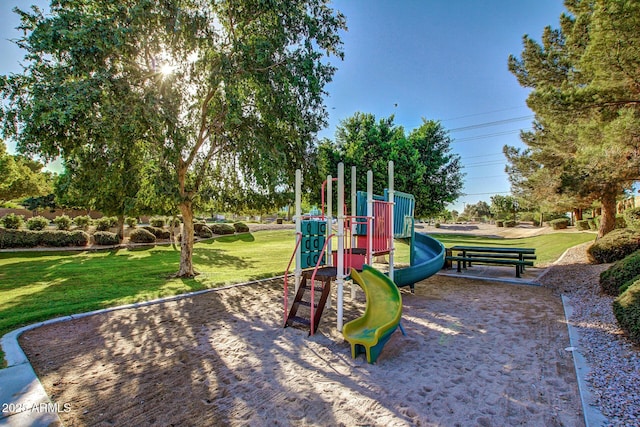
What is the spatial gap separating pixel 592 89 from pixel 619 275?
414 centimetres

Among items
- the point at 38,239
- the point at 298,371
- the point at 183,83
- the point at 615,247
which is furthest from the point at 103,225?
the point at 615,247

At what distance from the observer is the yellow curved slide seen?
4.15 metres

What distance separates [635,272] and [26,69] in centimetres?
1417

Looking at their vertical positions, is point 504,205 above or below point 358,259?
above

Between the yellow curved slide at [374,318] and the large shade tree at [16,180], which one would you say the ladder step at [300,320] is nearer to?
the yellow curved slide at [374,318]

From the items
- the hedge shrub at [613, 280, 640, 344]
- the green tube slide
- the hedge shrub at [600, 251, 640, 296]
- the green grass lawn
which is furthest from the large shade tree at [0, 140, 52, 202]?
the hedge shrub at [600, 251, 640, 296]

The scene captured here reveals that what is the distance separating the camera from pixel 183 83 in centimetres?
902

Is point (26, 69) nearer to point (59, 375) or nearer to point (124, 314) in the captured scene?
point (124, 314)

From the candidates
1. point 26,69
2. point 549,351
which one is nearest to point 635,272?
point 549,351

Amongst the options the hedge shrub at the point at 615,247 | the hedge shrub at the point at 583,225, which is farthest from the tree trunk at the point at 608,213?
the hedge shrub at the point at 583,225

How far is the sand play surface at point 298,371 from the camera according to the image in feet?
9.75

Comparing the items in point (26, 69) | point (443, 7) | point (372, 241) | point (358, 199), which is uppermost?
point (443, 7)

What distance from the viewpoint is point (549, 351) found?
4.37 m

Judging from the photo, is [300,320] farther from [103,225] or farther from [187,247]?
[103,225]
